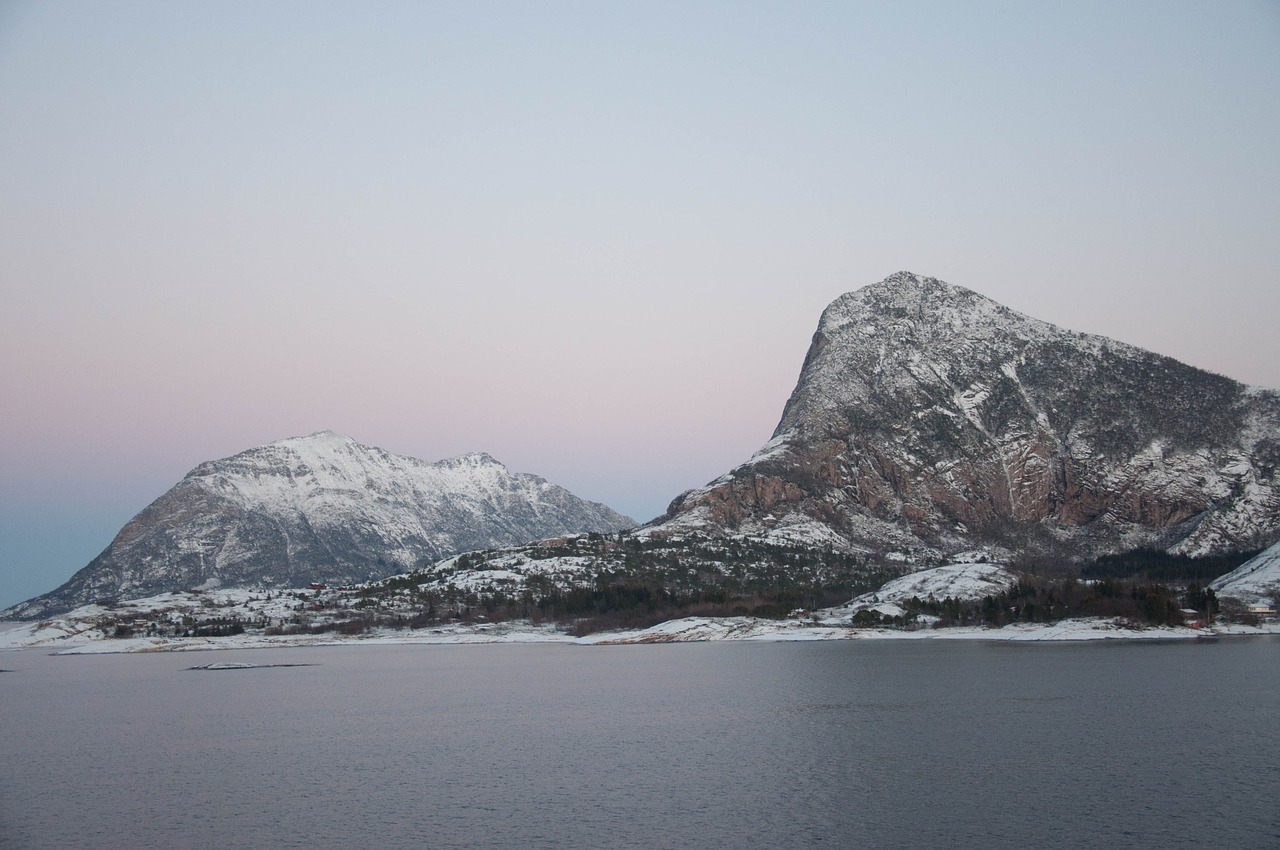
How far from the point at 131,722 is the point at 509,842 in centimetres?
7698

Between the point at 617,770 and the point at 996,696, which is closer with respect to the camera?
the point at 617,770

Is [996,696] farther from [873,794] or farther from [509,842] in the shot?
[509,842]

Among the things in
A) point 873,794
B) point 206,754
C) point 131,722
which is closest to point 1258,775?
point 873,794

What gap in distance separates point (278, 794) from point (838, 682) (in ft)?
275

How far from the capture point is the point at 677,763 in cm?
8181

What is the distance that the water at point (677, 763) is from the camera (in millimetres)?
61094

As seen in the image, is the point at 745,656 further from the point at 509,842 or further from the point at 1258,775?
the point at 509,842

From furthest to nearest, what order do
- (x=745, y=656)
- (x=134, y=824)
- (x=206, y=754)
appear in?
(x=745, y=656), (x=206, y=754), (x=134, y=824)

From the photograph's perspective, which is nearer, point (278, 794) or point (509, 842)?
point (509, 842)

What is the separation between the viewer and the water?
6109 cm

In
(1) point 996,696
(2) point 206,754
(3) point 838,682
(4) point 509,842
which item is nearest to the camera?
(4) point 509,842

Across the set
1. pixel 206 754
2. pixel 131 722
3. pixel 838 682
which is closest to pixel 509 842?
pixel 206 754

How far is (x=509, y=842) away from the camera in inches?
2327

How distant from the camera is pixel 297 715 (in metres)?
120
